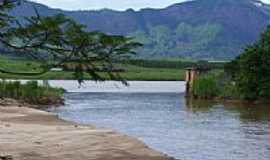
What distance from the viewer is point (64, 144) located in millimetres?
28062

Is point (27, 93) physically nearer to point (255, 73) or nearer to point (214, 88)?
point (255, 73)

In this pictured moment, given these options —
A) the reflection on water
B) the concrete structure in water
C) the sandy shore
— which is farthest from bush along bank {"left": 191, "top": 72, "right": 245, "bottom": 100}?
the sandy shore

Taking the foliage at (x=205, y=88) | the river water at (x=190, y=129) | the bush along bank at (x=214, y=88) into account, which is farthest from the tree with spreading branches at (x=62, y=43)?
the foliage at (x=205, y=88)

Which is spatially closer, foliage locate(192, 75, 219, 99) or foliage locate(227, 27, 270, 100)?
foliage locate(227, 27, 270, 100)

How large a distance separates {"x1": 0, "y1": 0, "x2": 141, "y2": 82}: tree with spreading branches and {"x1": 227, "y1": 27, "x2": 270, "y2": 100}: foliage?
2998 inches

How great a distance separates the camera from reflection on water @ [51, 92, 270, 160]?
33.9 metres

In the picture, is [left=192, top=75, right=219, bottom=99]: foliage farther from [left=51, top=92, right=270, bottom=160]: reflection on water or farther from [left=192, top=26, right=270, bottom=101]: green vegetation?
[left=51, top=92, right=270, bottom=160]: reflection on water

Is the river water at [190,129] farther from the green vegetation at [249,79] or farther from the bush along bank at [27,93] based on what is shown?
the green vegetation at [249,79]

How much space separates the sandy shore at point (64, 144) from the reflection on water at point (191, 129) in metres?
3.17

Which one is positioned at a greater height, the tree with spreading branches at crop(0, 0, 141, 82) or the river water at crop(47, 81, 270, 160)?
the tree with spreading branches at crop(0, 0, 141, 82)

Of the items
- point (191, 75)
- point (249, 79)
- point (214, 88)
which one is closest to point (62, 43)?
point (249, 79)

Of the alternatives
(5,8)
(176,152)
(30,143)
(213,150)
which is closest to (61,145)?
(30,143)

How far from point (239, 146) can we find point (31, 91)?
130 ft

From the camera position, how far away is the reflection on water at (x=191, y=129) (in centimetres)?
3394
